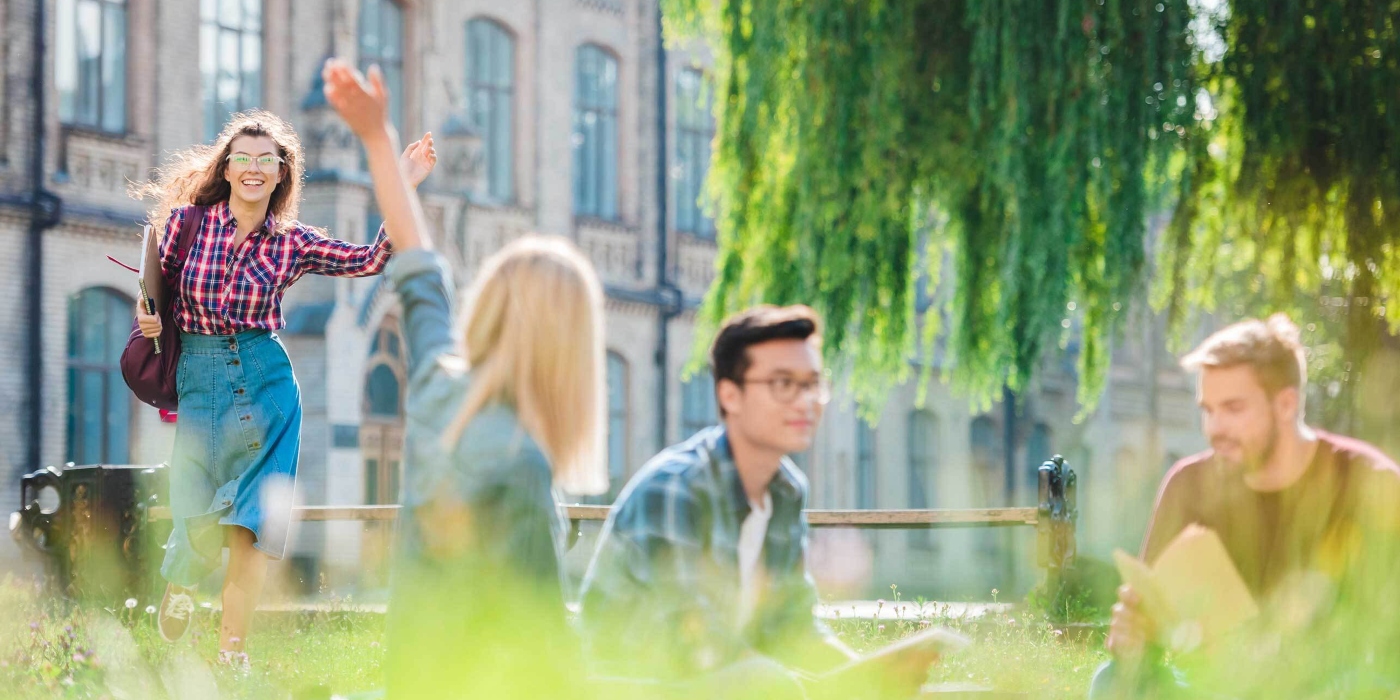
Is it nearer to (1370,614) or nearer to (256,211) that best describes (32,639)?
(256,211)

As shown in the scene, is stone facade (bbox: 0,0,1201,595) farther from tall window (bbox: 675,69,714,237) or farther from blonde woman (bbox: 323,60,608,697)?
blonde woman (bbox: 323,60,608,697)

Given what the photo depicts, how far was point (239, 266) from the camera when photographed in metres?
6.07

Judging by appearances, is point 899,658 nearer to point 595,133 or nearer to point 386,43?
point 386,43

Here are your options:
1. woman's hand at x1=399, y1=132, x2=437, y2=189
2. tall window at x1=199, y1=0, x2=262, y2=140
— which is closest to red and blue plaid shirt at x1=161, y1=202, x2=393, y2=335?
woman's hand at x1=399, y1=132, x2=437, y2=189

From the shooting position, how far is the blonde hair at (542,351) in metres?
3.69

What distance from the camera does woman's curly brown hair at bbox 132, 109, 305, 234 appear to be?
244 inches

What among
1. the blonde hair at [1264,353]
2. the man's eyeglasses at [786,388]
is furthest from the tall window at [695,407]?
the man's eyeglasses at [786,388]

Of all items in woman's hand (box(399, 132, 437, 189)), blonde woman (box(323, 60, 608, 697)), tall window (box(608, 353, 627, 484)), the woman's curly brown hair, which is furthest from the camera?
tall window (box(608, 353, 627, 484))

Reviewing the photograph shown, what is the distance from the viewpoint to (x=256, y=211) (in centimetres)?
620

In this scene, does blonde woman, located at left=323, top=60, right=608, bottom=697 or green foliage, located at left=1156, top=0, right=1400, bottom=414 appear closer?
blonde woman, located at left=323, top=60, right=608, bottom=697

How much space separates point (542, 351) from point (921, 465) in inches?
1048

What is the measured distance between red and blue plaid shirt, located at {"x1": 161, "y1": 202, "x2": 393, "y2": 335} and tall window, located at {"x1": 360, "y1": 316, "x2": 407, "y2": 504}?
14.7 meters

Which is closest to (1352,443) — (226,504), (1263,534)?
(1263,534)

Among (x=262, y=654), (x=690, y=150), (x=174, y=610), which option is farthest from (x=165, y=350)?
(x=690, y=150)
